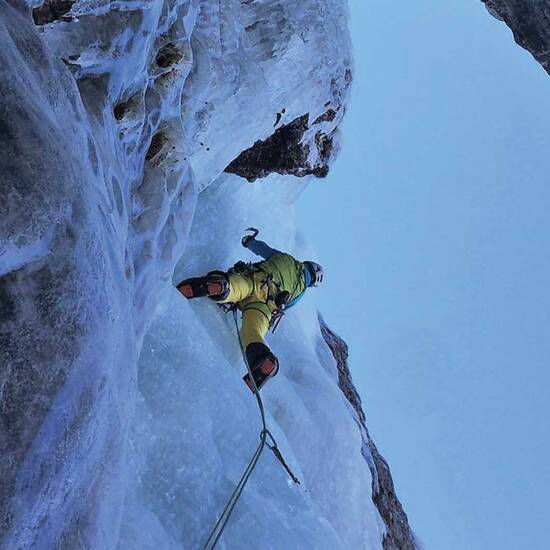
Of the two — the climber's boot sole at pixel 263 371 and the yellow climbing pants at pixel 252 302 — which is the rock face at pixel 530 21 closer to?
the yellow climbing pants at pixel 252 302

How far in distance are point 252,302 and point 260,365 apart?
84cm

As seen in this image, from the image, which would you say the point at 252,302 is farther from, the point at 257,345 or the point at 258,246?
the point at 258,246

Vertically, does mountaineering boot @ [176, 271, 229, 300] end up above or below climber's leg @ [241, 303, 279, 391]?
above

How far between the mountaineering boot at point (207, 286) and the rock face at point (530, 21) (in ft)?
12.8

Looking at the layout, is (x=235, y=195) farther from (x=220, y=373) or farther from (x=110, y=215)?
(x=110, y=215)

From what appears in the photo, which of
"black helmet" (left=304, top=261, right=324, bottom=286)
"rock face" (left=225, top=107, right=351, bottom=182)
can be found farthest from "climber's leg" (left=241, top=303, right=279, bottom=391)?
"rock face" (left=225, top=107, right=351, bottom=182)

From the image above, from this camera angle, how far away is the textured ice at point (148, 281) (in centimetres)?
194

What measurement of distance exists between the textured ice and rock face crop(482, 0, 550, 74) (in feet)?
5.75

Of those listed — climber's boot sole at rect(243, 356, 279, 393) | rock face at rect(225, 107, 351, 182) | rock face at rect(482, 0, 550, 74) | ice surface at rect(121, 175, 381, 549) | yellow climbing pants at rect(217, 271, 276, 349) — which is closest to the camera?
ice surface at rect(121, 175, 381, 549)

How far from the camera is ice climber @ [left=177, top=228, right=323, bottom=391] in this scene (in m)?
5.64

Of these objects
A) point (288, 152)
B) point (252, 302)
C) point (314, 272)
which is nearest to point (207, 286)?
point (252, 302)

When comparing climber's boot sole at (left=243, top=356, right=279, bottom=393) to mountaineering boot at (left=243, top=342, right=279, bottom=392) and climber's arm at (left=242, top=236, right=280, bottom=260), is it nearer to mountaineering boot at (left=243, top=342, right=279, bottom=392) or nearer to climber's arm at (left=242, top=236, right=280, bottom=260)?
mountaineering boot at (left=243, top=342, right=279, bottom=392)

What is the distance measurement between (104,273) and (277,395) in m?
4.27

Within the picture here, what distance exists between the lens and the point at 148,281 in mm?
3748
